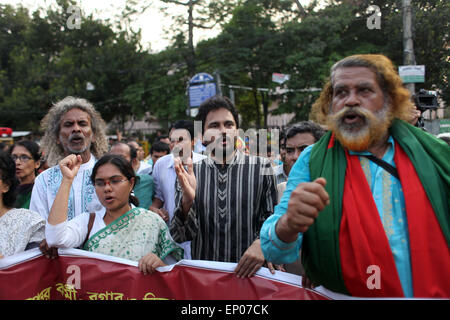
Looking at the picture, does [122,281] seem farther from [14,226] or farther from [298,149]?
[298,149]

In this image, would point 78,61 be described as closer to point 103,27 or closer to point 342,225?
point 103,27

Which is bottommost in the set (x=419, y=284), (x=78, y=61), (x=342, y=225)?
(x=419, y=284)

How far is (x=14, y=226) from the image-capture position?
2330 mm

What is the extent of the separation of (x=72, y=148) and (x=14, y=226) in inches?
29.0

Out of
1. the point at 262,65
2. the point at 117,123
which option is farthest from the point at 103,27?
the point at 262,65

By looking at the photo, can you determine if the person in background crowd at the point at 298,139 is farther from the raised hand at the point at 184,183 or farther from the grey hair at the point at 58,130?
the grey hair at the point at 58,130

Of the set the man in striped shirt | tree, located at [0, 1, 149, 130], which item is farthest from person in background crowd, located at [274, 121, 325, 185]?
tree, located at [0, 1, 149, 130]

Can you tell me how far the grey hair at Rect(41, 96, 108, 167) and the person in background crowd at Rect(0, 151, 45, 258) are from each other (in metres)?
0.55

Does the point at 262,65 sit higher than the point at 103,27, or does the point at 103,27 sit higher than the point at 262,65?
the point at 103,27

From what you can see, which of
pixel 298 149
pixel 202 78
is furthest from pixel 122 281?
pixel 202 78

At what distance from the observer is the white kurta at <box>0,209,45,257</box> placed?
7.46 ft

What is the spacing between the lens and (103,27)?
23484 millimetres

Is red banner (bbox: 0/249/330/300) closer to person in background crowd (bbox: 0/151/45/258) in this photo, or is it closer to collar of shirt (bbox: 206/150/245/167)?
person in background crowd (bbox: 0/151/45/258)

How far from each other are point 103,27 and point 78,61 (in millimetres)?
2644
